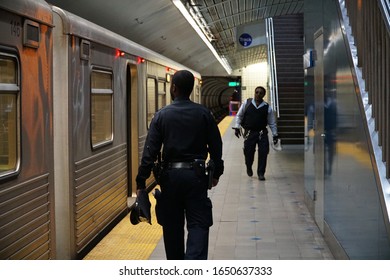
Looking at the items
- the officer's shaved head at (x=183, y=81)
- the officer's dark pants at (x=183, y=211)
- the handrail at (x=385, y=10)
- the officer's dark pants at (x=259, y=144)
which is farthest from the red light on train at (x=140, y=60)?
the handrail at (x=385, y=10)

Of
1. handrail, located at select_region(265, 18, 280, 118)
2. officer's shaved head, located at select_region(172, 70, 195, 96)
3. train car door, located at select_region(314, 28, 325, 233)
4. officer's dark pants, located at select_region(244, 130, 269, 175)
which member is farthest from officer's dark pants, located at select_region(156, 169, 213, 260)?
handrail, located at select_region(265, 18, 280, 118)

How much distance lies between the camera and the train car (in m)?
4.85

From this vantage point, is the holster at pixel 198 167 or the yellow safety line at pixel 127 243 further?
the yellow safety line at pixel 127 243

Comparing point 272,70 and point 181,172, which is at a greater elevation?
point 272,70

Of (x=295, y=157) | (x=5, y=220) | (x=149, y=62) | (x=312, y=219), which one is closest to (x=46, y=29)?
(x=5, y=220)

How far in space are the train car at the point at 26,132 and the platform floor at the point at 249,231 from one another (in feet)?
5.03

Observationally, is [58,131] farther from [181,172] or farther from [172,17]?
[172,17]

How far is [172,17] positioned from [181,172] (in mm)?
11185

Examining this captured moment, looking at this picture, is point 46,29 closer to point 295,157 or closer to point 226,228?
point 226,228

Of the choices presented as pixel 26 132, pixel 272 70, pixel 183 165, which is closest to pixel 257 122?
pixel 183 165

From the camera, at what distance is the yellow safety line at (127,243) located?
23.1 ft

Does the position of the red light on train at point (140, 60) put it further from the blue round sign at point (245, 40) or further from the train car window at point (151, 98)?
the blue round sign at point (245, 40)

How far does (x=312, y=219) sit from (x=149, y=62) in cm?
398

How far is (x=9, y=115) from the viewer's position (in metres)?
4.93
